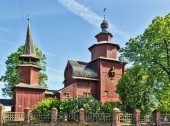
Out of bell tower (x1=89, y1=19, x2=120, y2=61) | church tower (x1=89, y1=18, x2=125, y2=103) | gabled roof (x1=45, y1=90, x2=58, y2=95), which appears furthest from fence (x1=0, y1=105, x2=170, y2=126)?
bell tower (x1=89, y1=19, x2=120, y2=61)

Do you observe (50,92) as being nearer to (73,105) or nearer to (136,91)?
(73,105)

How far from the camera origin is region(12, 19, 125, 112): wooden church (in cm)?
4025

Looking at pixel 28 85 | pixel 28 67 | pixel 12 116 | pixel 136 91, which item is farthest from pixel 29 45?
pixel 136 91

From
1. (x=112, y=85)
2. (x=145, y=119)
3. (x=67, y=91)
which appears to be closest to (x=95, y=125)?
(x=145, y=119)

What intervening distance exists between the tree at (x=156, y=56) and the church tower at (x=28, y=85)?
1312 cm

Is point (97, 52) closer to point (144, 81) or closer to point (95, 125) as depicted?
point (144, 81)

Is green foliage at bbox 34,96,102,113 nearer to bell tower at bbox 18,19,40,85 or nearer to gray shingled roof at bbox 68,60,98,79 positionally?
bell tower at bbox 18,19,40,85

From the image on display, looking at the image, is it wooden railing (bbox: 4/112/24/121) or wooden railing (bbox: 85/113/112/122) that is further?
wooden railing (bbox: 4/112/24/121)

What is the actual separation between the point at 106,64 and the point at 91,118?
17.1 metres

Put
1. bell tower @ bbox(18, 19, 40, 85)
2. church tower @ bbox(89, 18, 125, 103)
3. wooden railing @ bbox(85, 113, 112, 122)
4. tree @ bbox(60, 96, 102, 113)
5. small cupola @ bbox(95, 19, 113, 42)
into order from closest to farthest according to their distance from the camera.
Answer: wooden railing @ bbox(85, 113, 112, 122), tree @ bbox(60, 96, 102, 113), bell tower @ bbox(18, 19, 40, 85), church tower @ bbox(89, 18, 125, 103), small cupola @ bbox(95, 19, 113, 42)

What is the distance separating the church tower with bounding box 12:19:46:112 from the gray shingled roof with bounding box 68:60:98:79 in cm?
523

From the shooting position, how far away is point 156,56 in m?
32.6

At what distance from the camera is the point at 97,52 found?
48.0m

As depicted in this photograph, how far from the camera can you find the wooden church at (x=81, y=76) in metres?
40.2
